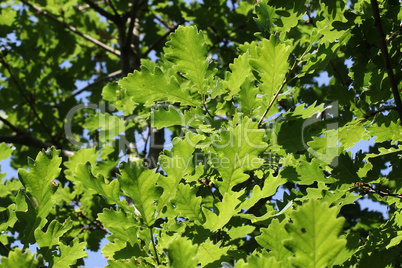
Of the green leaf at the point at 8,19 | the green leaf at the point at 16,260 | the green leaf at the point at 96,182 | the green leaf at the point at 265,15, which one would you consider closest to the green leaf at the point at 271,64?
the green leaf at the point at 265,15

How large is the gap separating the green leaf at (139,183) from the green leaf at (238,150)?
27 cm

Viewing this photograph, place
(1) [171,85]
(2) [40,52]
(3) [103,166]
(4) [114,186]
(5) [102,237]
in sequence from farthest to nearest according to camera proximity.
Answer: (2) [40,52]
(5) [102,237]
(3) [103,166]
(1) [171,85]
(4) [114,186]

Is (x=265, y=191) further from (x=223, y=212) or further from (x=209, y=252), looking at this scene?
(x=209, y=252)

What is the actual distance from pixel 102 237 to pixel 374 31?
2.42m

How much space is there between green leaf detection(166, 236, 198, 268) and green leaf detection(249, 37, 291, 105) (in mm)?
895

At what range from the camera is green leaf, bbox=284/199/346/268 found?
110 centimetres

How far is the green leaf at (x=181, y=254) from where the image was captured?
3.97ft

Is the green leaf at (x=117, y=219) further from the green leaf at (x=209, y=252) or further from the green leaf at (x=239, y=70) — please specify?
the green leaf at (x=239, y=70)

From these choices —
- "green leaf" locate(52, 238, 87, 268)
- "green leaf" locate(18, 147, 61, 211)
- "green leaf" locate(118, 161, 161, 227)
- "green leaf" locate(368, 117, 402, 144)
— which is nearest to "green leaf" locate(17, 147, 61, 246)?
"green leaf" locate(18, 147, 61, 211)

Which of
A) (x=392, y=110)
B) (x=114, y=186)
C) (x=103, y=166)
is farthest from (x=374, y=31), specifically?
(x=103, y=166)

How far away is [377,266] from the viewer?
1.46m

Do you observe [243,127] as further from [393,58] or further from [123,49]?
[123,49]

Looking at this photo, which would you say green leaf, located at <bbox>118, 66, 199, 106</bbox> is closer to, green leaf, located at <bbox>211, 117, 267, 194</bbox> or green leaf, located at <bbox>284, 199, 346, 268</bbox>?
green leaf, located at <bbox>211, 117, 267, 194</bbox>

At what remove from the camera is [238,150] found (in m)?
1.53
